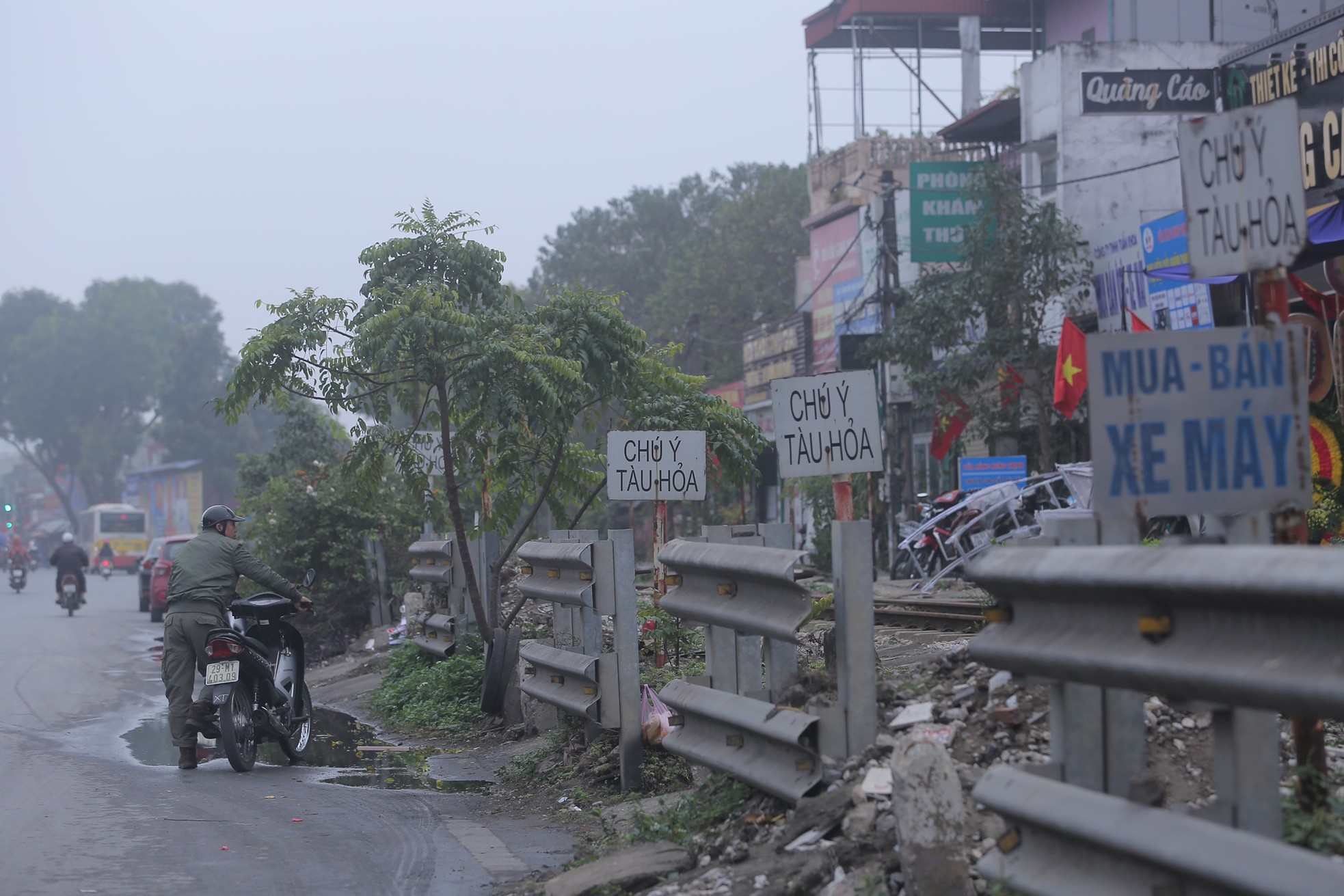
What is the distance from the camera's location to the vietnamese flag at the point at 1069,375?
18672 mm

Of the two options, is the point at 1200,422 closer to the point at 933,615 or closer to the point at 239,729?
the point at 239,729

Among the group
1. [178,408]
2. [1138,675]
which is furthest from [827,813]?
[178,408]

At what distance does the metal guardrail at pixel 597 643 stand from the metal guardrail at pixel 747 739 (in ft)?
2.88

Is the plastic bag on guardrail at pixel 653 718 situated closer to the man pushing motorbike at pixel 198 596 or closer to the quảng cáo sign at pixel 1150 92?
the man pushing motorbike at pixel 198 596

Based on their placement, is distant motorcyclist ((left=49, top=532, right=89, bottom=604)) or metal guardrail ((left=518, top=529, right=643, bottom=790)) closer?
metal guardrail ((left=518, top=529, right=643, bottom=790))

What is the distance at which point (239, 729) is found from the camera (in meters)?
9.43


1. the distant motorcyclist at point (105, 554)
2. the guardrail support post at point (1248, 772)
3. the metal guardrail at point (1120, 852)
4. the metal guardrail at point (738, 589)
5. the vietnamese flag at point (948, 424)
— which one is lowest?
the distant motorcyclist at point (105, 554)

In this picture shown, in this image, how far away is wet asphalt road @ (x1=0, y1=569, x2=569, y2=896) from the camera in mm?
6184

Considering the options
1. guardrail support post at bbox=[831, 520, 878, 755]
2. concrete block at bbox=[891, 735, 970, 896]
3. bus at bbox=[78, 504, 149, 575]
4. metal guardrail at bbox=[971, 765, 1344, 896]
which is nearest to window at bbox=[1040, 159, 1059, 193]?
guardrail support post at bbox=[831, 520, 878, 755]

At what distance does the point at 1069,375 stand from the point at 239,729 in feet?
42.3

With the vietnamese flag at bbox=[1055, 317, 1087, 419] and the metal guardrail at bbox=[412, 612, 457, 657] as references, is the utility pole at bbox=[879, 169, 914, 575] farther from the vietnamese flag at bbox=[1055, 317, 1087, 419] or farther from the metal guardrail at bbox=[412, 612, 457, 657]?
the metal guardrail at bbox=[412, 612, 457, 657]

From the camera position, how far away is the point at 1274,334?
3.78m

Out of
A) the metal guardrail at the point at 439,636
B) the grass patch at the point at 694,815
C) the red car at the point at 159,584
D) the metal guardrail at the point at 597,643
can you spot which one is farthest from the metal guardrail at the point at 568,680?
the red car at the point at 159,584

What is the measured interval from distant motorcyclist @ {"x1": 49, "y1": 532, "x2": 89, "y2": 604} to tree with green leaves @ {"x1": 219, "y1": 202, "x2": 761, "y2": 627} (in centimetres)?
1982
